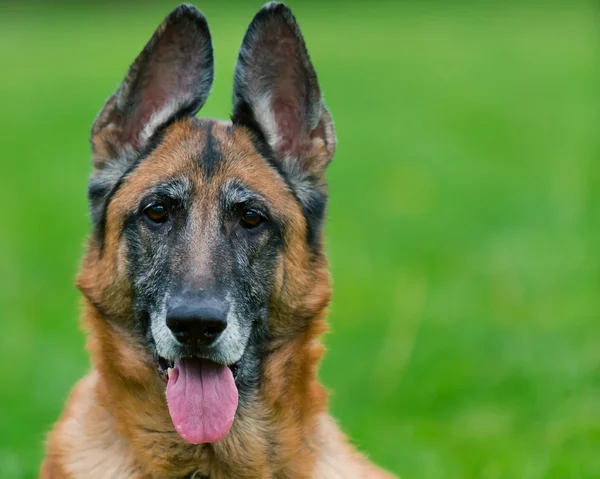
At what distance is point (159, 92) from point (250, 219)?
36.8 inches

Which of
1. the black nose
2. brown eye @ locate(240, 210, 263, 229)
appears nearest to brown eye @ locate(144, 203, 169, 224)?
brown eye @ locate(240, 210, 263, 229)

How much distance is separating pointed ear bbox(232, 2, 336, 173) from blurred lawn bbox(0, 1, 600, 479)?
2.57m

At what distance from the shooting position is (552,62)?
91.4 feet

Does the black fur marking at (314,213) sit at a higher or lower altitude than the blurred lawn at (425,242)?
higher

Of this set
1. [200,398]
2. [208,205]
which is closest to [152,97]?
[208,205]

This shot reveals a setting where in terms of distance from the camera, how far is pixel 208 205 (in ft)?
18.2

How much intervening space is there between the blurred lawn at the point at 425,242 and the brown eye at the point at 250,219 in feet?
8.54

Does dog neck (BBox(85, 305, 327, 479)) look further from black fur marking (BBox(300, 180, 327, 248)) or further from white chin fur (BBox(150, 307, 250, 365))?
black fur marking (BBox(300, 180, 327, 248))

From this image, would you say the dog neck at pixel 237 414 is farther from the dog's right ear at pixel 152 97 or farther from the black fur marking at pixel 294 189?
the dog's right ear at pixel 152 97

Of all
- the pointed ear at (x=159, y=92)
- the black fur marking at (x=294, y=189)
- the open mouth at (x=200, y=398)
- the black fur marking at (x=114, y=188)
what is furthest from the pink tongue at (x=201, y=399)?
the pointed ear at (x=159, y=92)

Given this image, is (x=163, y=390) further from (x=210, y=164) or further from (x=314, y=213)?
(x=314, y=213)

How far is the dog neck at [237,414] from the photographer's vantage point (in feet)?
17.8

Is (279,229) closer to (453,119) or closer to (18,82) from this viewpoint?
(453,119)

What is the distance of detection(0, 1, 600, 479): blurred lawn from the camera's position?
9000mm
